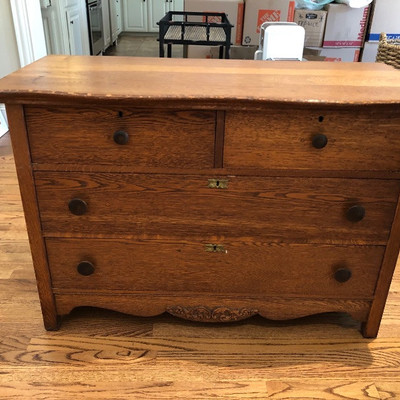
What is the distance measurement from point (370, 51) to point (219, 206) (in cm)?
244

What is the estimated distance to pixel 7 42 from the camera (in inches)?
114

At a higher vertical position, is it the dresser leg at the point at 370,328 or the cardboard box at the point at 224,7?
the cardboard box at the point at 224,7

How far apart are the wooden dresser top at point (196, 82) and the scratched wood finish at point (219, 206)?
0.70ft

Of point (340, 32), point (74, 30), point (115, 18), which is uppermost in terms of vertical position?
point (340, 32)

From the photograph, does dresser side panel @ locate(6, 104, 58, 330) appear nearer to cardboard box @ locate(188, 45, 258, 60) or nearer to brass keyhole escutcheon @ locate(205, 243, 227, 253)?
brass keyhole escutcheon @ locate(205, 243, 227, 253)

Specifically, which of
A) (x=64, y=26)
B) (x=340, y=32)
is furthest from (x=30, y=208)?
(x=64, y=26)

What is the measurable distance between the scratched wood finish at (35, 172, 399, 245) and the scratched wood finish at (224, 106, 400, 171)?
0.16ft

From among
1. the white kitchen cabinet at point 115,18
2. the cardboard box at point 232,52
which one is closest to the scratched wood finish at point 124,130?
the cardboard box at point 232,52

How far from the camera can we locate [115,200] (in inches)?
46.3

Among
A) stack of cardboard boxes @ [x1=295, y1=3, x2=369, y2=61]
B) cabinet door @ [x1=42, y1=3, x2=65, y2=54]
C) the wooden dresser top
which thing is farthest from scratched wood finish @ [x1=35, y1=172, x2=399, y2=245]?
cabinet door @ [x1=42, y1=3, x2=65, y2=54]

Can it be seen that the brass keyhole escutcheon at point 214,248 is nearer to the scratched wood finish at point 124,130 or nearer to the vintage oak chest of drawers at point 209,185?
the vintage oak chest of drawers at point 209,185

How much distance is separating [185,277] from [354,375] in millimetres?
555

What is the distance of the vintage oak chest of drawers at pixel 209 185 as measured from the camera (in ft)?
3.51

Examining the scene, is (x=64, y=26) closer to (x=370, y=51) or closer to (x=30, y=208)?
(x=370, y=51)
